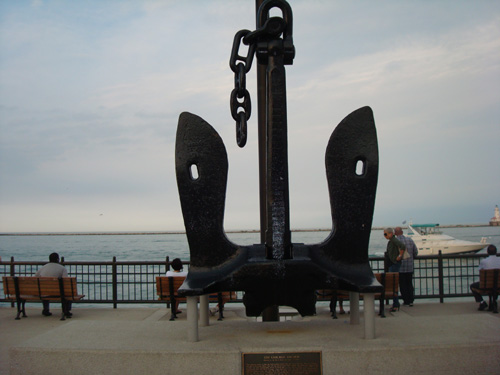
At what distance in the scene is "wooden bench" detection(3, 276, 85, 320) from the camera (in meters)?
7.07

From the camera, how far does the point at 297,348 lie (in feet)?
11.3

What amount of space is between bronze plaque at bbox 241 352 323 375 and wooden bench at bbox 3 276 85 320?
4.47 metres

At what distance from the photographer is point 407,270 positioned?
7656mm

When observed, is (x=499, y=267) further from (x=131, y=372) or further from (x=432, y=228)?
(x=432, y=228)

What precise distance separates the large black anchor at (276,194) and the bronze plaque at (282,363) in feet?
1.31

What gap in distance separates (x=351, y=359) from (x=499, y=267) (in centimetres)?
484

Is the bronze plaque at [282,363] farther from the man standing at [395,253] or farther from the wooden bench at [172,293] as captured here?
the man standing at [395,253]

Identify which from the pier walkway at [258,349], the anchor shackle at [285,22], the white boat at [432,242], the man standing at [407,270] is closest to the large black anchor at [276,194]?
the anchor shackle at [285,22]

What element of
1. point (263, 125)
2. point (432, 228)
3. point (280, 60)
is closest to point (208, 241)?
point (280, 60)

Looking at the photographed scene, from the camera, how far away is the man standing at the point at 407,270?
7609mm

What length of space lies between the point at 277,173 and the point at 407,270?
15.7 ft

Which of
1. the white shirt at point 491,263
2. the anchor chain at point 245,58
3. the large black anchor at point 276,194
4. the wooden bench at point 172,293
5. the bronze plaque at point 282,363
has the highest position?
the anchor chain at point 245,58

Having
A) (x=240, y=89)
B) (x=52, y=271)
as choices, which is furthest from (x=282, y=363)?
(x=52, y=271)

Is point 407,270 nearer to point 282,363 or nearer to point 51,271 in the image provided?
point 282,363
